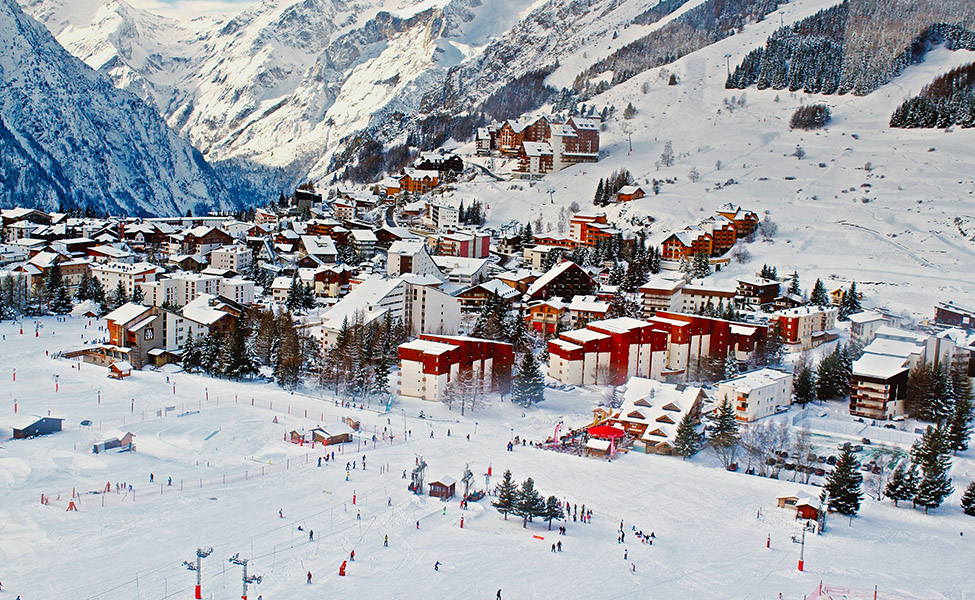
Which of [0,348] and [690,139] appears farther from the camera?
[690,139]

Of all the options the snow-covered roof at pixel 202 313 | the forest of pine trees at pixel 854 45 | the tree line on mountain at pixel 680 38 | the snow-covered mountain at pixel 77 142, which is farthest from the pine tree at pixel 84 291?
the snow-covered mountain at pixel 77 142

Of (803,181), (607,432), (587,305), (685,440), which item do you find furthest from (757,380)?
(803,181)

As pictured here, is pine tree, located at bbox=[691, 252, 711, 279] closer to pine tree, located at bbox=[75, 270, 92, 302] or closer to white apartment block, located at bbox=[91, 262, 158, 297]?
white apartment block, located at bbox=[91, 262, 158, 297]

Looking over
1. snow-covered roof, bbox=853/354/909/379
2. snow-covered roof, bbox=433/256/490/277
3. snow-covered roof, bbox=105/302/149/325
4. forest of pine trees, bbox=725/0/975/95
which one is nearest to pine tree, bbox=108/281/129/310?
snow-covered roof, bbox=105/302/149/325

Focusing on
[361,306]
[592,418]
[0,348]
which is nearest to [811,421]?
[592,418]

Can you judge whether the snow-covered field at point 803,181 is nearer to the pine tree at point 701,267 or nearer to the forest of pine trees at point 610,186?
the pine tree at point 701,267

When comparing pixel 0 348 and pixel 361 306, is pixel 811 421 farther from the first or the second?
pixel 0 348
